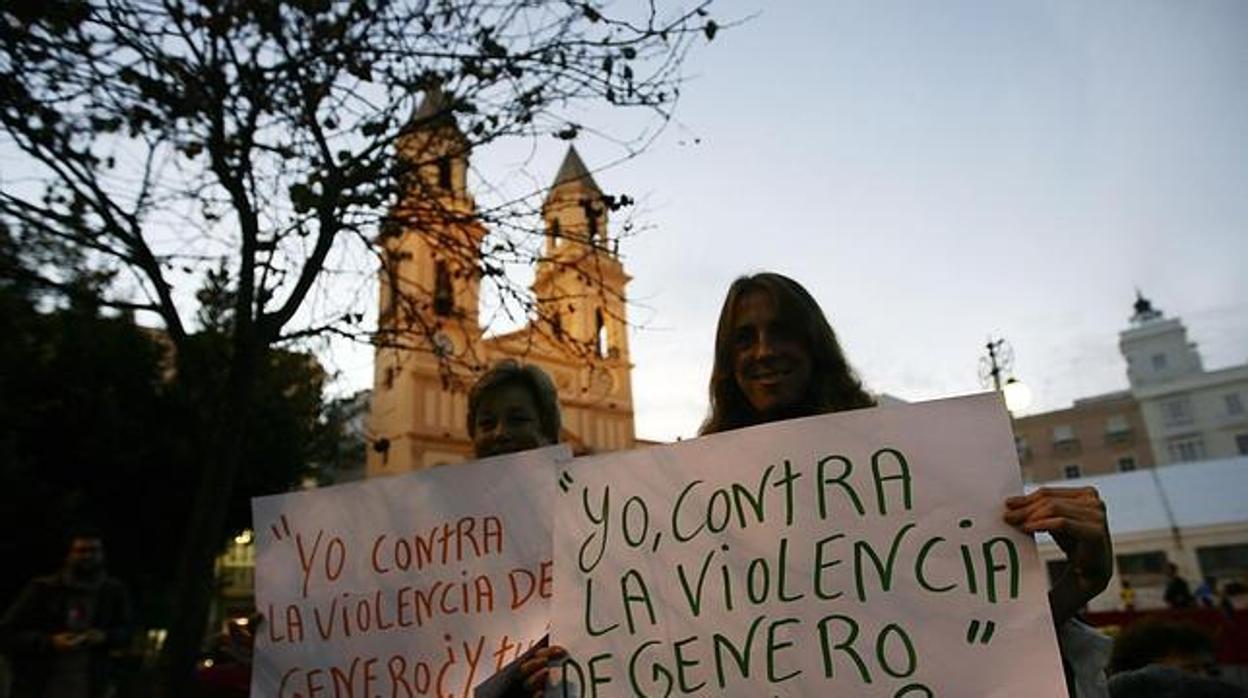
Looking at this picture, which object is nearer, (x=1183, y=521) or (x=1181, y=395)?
(x=1183, y=521)

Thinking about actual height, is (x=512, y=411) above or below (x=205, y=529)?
above

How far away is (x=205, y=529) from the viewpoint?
481cm

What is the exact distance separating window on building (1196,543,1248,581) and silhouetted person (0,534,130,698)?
23393mm

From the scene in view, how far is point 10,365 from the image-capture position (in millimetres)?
13180

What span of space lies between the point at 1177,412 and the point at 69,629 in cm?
5977

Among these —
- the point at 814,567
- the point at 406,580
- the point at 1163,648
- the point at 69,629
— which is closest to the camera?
the point at 814,567

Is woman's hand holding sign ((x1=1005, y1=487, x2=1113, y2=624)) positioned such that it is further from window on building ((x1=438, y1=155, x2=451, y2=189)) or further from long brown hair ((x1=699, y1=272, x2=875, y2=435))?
window on building ((x1=438, y1=155, x2=451, y2=189))

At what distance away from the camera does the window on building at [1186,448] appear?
49062 millimetres

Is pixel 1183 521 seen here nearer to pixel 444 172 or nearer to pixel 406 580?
pixel 444 172

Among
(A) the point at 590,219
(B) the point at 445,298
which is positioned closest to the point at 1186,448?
(A) the point at 590,219

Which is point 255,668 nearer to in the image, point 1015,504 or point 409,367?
point 1015,504

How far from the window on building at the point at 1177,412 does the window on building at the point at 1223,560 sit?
1369 inches

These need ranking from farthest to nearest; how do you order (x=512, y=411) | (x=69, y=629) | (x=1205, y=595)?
(x=1205, y=595) < (x=69, y=629) < (x=512, y=411)

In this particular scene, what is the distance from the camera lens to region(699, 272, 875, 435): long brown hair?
81.0 inches
